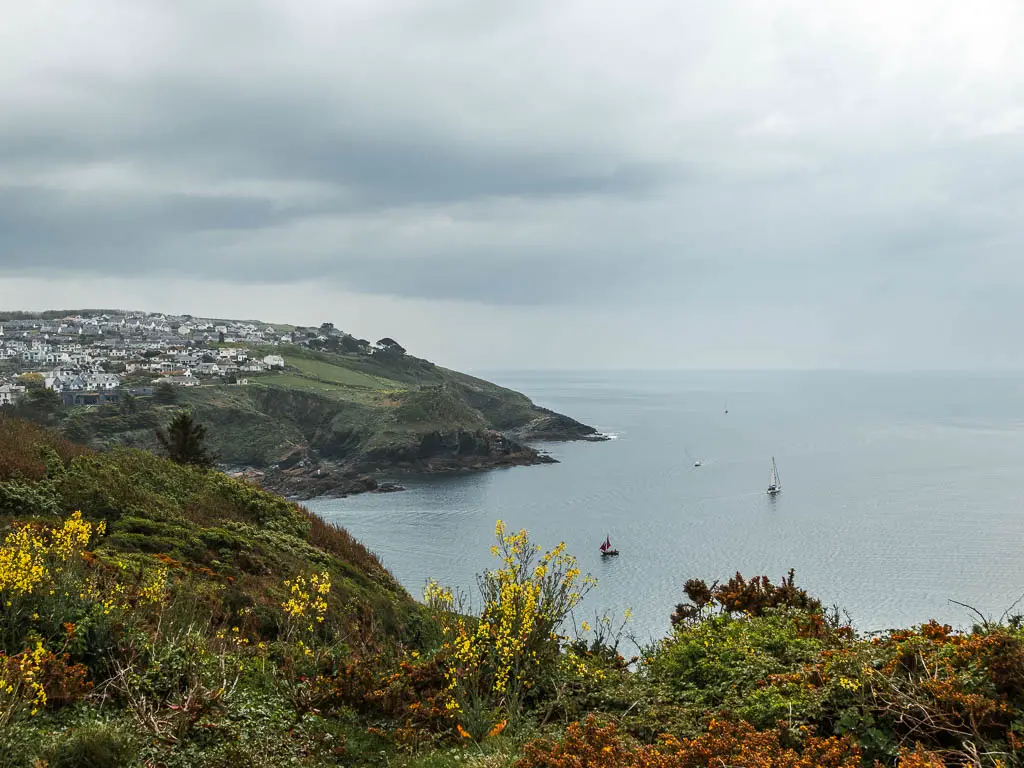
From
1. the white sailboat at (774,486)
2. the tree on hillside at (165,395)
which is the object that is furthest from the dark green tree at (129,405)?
the white sailboat at (774,486)

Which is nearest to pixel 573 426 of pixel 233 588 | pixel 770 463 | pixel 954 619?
pixel 770 463

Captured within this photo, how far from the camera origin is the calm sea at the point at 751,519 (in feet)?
146

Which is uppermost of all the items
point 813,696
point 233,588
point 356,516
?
point 813,696

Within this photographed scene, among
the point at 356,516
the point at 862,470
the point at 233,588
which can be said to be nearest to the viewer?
the point at 233,588

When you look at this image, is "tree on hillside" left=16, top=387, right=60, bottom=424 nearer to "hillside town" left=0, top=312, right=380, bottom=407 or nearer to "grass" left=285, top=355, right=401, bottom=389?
"hillside town" left=0, top=312, right=380, bottom=407

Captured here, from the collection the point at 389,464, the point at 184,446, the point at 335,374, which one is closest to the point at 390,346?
the point at 335,374

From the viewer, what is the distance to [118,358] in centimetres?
14175

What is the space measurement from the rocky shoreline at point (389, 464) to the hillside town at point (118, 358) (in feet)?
103

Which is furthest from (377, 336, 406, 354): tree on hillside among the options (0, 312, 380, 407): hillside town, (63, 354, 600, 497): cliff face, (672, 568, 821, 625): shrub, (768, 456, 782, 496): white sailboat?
(672, 568, 821, 625): shrub

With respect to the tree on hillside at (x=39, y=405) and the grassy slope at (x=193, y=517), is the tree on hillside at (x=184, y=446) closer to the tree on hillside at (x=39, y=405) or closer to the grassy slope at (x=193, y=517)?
the grassy slope at (x=193, y=517)

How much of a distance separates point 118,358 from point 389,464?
8036cm

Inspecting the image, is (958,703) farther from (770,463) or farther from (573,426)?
(573,426)

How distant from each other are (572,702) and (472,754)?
1.84 m

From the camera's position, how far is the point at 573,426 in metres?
131
